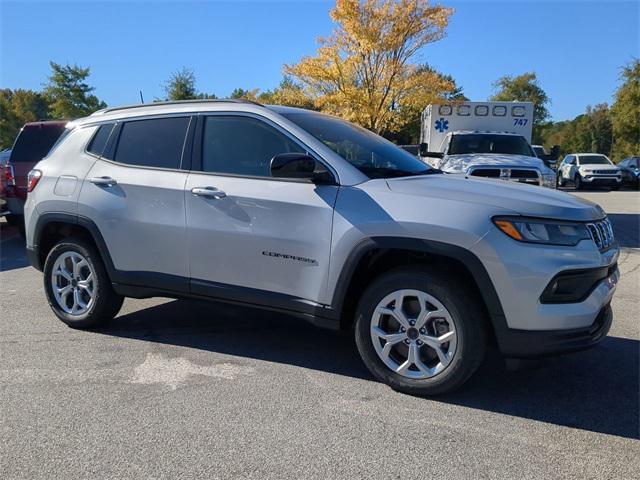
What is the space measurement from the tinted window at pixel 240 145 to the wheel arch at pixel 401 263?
0.94 m

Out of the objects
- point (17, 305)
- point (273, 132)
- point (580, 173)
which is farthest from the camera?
point (580, 173)

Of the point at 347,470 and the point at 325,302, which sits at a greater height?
the point at 325,302

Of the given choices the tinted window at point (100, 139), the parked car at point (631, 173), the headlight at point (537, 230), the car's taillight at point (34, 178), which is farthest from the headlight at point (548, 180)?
the parked car at point (631, 173)

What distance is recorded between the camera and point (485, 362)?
421 centimetres

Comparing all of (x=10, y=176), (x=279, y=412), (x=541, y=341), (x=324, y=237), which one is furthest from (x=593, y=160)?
(x=279, y=412)

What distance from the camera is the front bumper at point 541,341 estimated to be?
3199mm

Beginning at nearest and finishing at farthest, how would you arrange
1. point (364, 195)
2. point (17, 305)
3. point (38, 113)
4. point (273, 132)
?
point (364, 195), point (273, 132), point (17, 305), point (38, 113)

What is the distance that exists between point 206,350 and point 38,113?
63222 mm

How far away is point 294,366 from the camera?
13.4 ft

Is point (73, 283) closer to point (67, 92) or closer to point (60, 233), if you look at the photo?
point (60, 233)

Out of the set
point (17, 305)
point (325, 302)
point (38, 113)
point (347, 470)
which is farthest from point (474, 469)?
point (38, 113)

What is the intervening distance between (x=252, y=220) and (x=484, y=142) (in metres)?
8.21

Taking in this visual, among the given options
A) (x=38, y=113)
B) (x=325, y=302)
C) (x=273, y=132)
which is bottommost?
(x=325, y=302)

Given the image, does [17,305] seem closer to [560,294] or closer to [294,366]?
[294,366]
